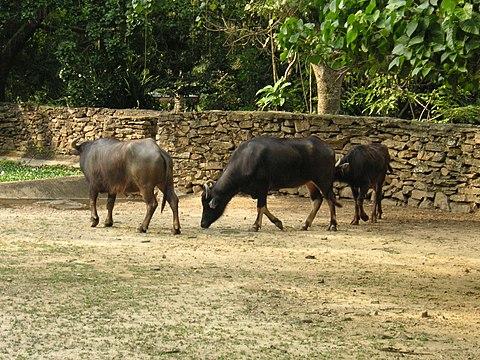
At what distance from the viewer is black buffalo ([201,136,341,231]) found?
47.5ft

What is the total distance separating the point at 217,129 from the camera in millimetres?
19453

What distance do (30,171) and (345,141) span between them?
6.68 metres

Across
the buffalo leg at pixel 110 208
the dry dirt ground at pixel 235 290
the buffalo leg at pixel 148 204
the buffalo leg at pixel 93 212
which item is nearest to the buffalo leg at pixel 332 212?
the dry dirt ground at pixel 235 290

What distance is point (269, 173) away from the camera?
14.7 metres

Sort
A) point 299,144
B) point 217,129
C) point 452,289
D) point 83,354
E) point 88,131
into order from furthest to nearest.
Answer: point 88,131
point 217,129
point 299,144
point 452,289
point 83,354

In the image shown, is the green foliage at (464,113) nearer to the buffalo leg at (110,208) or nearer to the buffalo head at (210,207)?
the buffalo head at (210,207)

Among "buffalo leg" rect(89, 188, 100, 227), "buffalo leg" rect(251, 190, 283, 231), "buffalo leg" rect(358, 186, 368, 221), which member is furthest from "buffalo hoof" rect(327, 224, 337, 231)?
"buffalo leg" rect(89, 188, 100, 227)

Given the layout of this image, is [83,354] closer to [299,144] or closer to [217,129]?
[299,144]

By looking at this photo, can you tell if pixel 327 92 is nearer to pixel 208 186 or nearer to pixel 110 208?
pixel 208 186

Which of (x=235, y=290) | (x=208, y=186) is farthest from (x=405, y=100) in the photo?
(x=235, y=290)

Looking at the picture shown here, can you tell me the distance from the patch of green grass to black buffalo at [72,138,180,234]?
14.3 feet

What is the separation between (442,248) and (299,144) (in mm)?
2707

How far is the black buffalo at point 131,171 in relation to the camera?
45.5 feet

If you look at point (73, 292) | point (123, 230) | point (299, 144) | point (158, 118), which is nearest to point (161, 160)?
point (123, 230)
